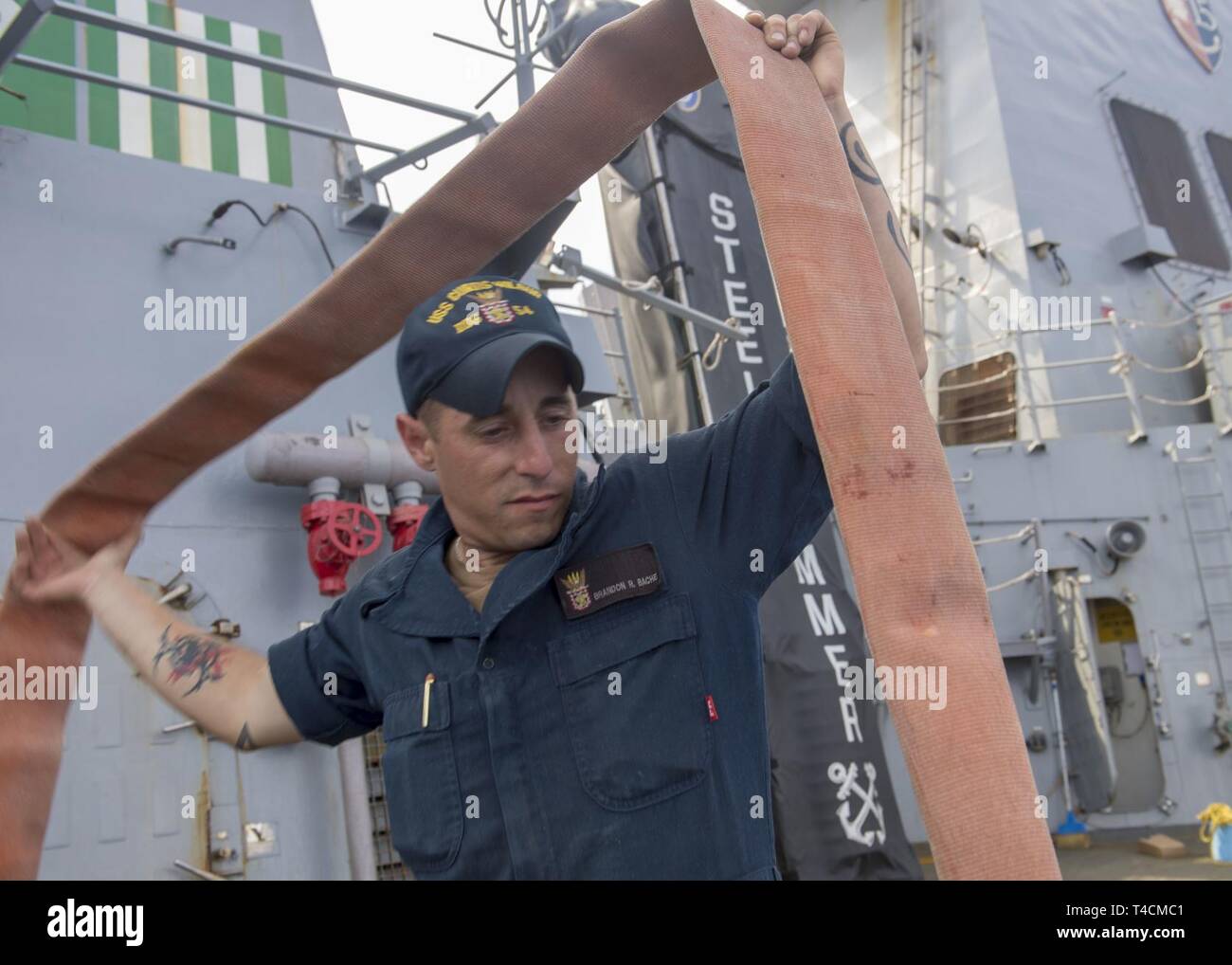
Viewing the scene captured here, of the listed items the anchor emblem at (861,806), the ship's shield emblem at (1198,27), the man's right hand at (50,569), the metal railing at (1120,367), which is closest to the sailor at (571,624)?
the man's right hand at (50,569)

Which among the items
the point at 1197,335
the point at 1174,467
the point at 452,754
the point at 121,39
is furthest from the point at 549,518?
the point at 1197,335

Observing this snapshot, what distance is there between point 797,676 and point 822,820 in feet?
2.07

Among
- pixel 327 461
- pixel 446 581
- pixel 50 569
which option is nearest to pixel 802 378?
pixel 446 581

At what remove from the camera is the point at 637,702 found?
1.14m

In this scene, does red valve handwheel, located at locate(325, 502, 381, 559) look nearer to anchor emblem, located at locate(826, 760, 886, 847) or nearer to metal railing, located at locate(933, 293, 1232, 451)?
anchor emblem, located at locate(826, 760, 886, 847)

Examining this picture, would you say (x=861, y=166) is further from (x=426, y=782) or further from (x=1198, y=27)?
(x=1198, y=27)

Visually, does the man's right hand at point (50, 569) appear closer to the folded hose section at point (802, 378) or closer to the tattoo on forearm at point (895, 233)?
the folded hose section at point (802, 378)

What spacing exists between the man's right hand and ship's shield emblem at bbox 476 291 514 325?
2.87 ft

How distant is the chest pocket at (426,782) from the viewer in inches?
46.6

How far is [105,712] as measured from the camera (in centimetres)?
308

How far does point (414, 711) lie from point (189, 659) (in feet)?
1.55

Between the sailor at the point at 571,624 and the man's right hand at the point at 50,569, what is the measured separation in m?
0.66
